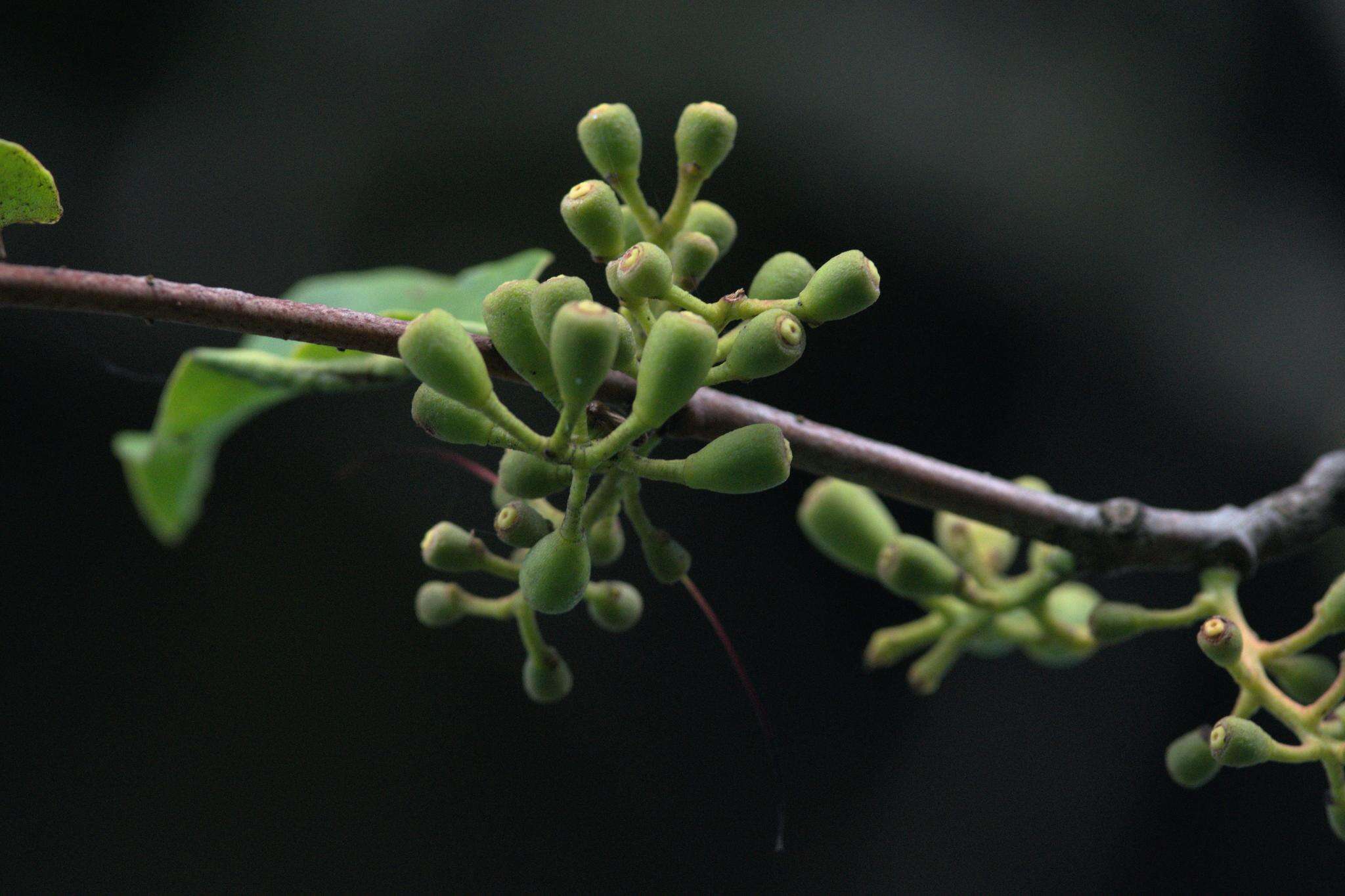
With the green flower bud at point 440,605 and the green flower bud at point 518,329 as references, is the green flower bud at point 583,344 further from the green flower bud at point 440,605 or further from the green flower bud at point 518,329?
the green flower bud at point 440,605

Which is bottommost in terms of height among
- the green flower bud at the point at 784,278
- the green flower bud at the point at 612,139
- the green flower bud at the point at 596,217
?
the green flower bud at the point at 784,278

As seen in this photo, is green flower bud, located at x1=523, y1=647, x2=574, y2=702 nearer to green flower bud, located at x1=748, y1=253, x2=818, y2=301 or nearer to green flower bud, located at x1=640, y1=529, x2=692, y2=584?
green flower bud, located at x1=640, y1=529, x2=692, y2=584

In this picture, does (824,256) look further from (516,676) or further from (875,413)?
(516,676)

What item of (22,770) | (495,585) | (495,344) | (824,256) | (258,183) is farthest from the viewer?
(258,183)

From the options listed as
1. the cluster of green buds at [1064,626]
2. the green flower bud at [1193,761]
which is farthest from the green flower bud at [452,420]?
the green flower bud at [1193,761]

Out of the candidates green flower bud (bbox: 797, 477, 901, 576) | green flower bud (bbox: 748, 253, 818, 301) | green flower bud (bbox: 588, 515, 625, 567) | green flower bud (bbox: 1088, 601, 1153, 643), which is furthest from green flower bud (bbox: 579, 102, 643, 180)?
green flower bud (bbox: 1088, 601, 1153, 643)

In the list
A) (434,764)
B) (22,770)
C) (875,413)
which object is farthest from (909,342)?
(22,770)

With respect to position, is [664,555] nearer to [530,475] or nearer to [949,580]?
[530,475]
